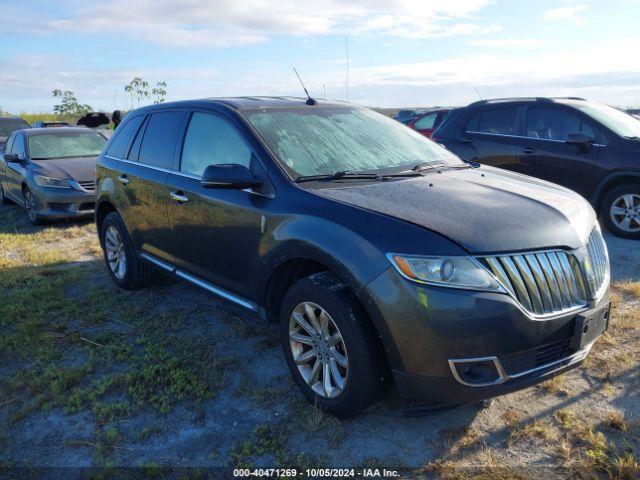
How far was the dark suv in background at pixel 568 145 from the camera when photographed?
21.6ft

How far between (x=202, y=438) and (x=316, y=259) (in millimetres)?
1124

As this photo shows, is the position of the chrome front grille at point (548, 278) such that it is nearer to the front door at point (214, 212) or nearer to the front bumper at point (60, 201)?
the front door at point (214, 212)

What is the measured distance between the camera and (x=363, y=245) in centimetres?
269

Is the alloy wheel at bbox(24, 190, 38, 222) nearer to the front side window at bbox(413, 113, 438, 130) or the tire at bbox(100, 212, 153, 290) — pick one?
the tire at bbox(100, 212, 153, 290)

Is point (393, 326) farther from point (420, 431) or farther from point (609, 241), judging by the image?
point (609, 241)

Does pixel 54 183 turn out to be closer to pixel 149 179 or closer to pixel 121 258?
pixel 121 258

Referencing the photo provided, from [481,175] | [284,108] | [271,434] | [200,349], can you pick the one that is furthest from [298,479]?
[284,108]

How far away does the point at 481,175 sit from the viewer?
3.73 meters

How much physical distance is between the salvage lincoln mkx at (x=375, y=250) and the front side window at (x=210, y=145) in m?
0.01

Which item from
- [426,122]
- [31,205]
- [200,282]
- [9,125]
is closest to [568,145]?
[200,282]

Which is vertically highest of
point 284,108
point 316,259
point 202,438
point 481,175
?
point 284,108

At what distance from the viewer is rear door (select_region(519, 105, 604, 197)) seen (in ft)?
22.2

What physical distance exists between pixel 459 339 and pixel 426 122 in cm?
1391

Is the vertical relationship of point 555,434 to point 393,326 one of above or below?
below
